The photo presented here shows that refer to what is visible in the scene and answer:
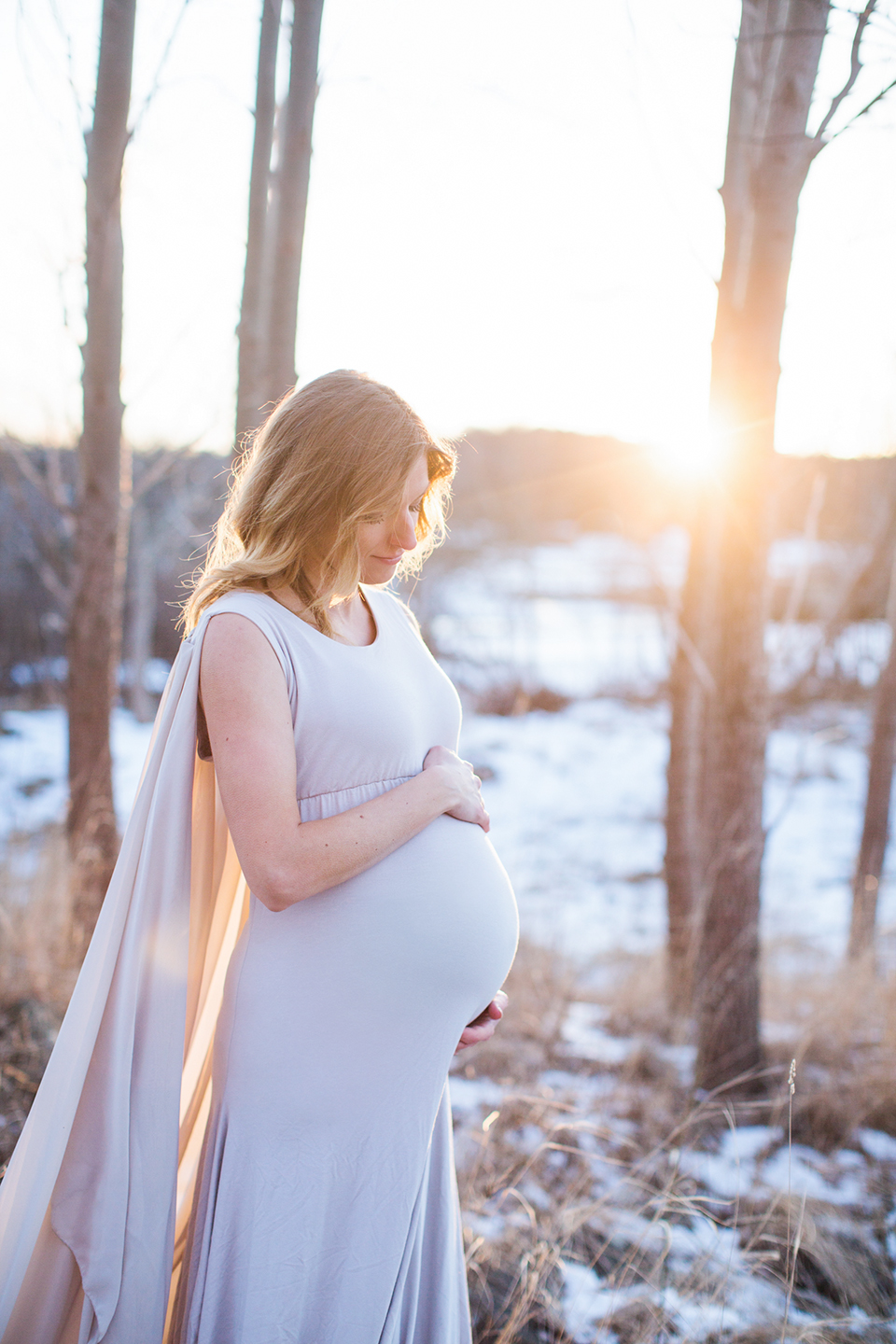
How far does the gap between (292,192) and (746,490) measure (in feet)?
5.90

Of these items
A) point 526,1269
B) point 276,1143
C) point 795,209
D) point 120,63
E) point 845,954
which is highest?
point 120,63

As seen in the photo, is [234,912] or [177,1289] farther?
[234,912]

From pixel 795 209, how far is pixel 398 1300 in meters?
3.04

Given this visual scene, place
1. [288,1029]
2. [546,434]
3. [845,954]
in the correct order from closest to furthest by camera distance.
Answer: [288,1029] → [845,954] → [546,434]

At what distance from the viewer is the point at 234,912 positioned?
1420 mm

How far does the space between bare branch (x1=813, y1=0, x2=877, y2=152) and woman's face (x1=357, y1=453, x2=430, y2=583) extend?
1662mm

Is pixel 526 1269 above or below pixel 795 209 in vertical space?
below

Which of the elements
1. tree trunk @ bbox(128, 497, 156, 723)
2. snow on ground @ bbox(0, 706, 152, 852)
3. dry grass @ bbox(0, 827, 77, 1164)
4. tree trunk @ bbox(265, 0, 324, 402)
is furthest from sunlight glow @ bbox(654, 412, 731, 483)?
tree trunk @ bbox(128, 497, 156, 723)

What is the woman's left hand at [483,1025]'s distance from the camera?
1353 mm

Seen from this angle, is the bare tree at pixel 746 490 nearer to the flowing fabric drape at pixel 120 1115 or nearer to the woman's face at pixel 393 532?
the woman's face at pixel 393 532

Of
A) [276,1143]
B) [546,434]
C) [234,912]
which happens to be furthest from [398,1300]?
[546,434]

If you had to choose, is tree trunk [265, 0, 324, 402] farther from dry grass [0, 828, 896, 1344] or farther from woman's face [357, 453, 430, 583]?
dry grass [0, 828, 896, 1344]

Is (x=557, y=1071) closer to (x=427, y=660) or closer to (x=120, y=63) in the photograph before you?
(x=427, y=660)

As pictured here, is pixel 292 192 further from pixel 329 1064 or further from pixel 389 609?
pixel 329 1064
